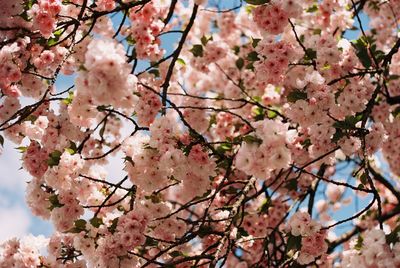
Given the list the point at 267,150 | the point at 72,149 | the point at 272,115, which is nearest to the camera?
the point at 267,150

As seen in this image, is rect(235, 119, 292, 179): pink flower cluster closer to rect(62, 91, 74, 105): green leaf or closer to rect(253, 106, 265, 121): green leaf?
rect(62, 91, 74, 105): green leaf

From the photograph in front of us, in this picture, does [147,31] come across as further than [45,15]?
Yes

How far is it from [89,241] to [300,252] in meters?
1.49

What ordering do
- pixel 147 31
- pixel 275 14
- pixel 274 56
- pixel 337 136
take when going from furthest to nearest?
1. pixel 147 31
2. pixel 274 56
3. pixel 337 136
4. pixel 275 14

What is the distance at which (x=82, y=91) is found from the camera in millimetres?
2889

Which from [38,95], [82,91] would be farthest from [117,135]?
[82,91]

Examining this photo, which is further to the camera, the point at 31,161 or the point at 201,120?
the point at 201,120

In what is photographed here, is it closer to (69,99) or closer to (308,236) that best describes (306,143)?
(308,236)

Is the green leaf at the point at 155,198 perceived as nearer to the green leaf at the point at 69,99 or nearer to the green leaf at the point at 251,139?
the green leaf at the point at 69,99

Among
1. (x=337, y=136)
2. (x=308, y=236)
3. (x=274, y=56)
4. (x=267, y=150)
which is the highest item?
(x=274, y=56)

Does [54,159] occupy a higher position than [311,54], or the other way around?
[311,54]

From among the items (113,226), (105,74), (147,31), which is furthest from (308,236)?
(147,31)

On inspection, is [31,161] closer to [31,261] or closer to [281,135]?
[31,261]

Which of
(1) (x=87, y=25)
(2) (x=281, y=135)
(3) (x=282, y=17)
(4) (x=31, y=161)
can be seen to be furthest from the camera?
(1) (x=87, y=25)
